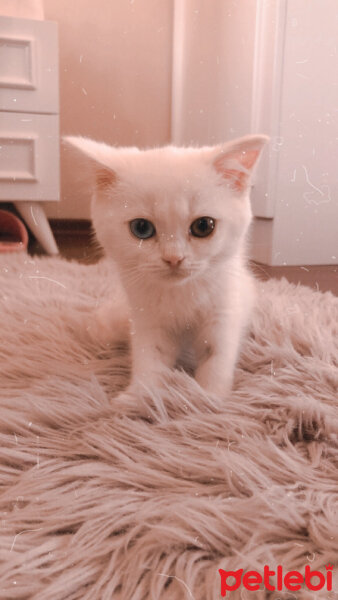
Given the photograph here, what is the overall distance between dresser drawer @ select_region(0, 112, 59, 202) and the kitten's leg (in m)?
0.69

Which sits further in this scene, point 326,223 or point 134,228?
point 326,223

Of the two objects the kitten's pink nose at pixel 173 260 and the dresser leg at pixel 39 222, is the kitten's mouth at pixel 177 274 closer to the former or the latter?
the kitten's pink nose at pixel 173 260

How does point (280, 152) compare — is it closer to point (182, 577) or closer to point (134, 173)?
point (134, 173)

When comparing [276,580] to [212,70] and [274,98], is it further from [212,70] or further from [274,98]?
[212,70]

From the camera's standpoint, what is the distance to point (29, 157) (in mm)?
1331

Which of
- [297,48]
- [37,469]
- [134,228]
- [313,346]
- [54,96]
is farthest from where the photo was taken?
[54,96]

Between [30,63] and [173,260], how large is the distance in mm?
959

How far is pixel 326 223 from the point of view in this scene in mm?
1194

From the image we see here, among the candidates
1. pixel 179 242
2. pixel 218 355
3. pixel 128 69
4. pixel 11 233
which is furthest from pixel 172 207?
pixel 11 233

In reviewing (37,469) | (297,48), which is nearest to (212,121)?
(297,48)

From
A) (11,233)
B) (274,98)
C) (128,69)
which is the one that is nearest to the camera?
(274,98)

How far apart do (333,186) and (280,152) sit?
207 mm

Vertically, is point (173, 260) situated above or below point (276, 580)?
above

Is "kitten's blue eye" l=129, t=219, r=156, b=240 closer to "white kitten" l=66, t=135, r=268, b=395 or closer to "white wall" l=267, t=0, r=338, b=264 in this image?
"white kitten" l=66, t=135, r=268, b=395
